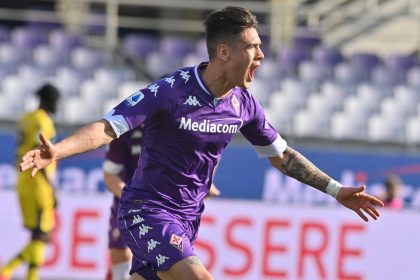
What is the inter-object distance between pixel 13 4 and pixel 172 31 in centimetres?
405

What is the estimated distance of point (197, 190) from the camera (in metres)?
6.21

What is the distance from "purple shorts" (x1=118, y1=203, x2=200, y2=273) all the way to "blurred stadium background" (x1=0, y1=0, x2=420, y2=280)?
605 cm

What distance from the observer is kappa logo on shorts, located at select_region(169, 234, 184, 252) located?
5949mm

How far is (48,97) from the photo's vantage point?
1133 cm

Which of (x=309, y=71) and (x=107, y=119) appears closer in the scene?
(x=107, y=119)

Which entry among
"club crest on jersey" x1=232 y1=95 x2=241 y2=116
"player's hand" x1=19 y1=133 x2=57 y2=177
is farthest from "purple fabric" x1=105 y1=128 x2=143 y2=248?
"player's hand" x1=19 y1=133 x2=57 y2=177

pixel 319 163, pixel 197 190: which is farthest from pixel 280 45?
pixel 197 190

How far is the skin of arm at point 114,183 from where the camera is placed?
8367 millimetres

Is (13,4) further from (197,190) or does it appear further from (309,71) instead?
(197,190)

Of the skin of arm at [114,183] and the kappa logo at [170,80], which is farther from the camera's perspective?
the skin of arm at [114,183]

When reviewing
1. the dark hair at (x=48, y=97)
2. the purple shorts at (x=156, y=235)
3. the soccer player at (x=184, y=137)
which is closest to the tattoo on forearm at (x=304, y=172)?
the soccer player at (x=184, y=137)

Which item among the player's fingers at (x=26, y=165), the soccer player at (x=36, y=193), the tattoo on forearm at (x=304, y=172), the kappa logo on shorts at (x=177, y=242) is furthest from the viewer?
the soccer player at (x=36, y=193)

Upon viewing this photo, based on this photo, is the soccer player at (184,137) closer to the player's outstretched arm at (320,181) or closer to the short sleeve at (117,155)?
the player's outstretched arm at (320,181)

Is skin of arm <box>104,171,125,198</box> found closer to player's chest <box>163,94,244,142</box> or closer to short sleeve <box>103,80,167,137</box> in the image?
player's chest <box>163,94,244,142</box>
